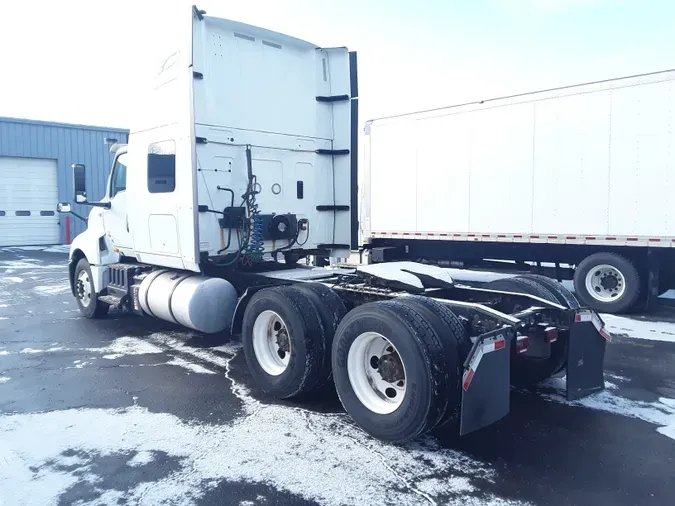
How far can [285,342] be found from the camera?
5484 millimetres

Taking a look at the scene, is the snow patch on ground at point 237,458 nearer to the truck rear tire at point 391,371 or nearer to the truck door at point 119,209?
the truck rear tire at point 391,371

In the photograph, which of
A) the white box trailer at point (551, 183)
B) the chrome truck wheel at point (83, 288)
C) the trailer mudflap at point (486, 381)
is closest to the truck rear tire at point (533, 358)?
the trailer mudflap at point (486, 381)

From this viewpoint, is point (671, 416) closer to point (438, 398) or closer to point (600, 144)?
point (438, 398)

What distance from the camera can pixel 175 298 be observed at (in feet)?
22.6

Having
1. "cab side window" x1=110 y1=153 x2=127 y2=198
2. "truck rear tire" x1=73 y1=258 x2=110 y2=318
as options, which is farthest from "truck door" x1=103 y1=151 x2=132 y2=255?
"truck rear tire" x1=73 y1=258 x2=110 y2=318

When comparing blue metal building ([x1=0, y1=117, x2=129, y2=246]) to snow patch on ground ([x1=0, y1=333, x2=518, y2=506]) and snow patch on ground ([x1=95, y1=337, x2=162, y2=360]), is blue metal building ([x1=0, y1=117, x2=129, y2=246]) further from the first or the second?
snow patch on ground ([x1=0, y1=333, x2=518, y2=506])

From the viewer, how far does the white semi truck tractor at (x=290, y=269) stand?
13.6 feet

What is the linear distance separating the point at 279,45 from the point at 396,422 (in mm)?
5044

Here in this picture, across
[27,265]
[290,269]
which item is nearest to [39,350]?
[290,269]

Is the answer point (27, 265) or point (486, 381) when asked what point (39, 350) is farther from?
point (27, 265)

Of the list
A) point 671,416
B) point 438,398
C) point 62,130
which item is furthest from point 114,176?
point 62,130

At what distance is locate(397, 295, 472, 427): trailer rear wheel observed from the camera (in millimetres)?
A: 3979

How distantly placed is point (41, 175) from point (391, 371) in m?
24.7

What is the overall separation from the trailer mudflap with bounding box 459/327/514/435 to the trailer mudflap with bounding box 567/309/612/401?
76cm
